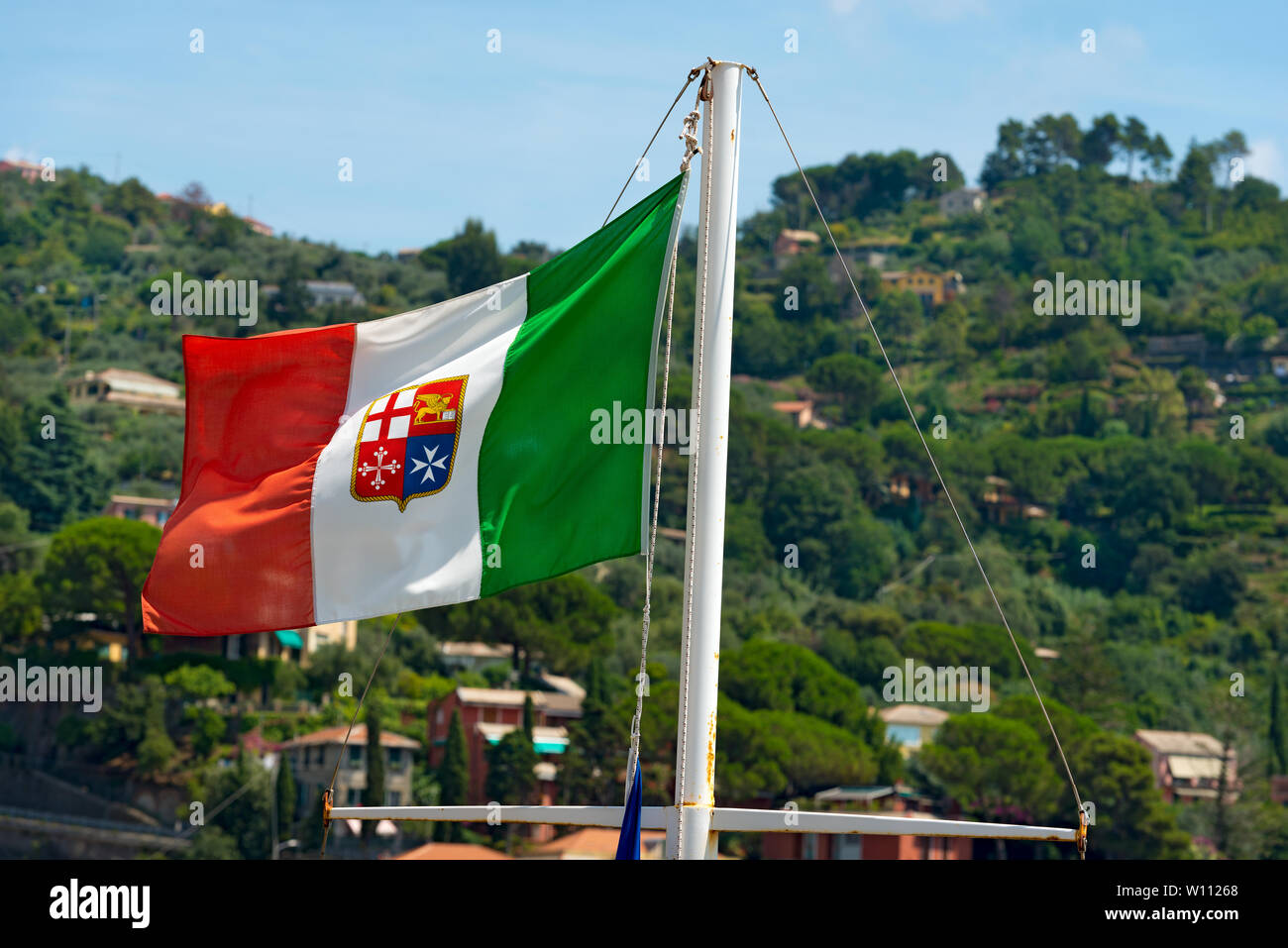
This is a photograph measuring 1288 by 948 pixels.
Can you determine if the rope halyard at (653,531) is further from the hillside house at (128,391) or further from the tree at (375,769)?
the hillside house at (128,391)

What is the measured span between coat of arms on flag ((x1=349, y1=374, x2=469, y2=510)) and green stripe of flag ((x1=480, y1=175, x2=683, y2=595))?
0.16 metres

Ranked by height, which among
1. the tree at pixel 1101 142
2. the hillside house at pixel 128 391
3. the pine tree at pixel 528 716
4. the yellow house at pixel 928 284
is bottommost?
the pine tree at pixel 528 716

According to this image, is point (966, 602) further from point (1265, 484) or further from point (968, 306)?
point (968, 306)

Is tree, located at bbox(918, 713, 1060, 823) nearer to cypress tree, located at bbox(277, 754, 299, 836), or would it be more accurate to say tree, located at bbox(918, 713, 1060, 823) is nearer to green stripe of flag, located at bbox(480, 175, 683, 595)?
cypress tree, located at bbox(277, 754, 299, 836)

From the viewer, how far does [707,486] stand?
17.0 feet

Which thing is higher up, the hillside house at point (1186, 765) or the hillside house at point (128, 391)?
the hillside house at point (128, 391)

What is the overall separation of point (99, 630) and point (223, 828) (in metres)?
18.9

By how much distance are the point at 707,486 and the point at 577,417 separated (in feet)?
3.96

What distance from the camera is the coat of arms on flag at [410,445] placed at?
6.29 meters

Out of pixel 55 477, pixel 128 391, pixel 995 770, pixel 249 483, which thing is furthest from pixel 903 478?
pixel 249 483

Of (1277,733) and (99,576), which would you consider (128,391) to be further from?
(1277,733)

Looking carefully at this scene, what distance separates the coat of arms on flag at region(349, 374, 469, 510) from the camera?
6289 mm

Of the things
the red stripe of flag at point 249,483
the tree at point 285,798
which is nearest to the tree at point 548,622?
the tree at point 285,798

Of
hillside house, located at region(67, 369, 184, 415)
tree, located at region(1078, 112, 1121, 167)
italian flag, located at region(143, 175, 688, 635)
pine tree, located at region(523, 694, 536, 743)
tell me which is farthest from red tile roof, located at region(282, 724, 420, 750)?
tree, located at region(1078, 112, 1121, 167)
